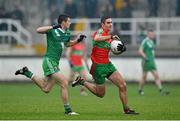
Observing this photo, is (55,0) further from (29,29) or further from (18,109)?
(18,109)

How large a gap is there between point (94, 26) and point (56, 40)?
16517 millimetres

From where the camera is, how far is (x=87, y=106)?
2155 cm

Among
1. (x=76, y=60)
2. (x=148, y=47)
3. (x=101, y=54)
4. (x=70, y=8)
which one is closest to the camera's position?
(x=101, y=54)

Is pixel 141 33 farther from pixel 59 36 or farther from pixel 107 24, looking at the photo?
pixel 107 24

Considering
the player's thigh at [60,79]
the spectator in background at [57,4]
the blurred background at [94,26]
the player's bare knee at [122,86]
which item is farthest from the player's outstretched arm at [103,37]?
the spectator in background at [57,4]

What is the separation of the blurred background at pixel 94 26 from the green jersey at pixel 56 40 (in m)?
15.0

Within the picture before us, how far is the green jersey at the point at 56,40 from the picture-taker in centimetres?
1906

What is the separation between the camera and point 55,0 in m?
37.4

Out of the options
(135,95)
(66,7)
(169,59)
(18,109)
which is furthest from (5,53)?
(18,109)

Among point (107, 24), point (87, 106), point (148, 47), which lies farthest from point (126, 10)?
point (107, 24)

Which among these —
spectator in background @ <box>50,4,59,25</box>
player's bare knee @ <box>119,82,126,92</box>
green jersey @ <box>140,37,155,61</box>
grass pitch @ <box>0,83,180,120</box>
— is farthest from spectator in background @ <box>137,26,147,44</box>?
player's bare knee @ <box>119,82,126,92</box>

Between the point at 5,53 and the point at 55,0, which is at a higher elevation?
the point at 55,0

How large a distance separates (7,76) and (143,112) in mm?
16669

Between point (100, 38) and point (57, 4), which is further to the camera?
point (57, 4)
